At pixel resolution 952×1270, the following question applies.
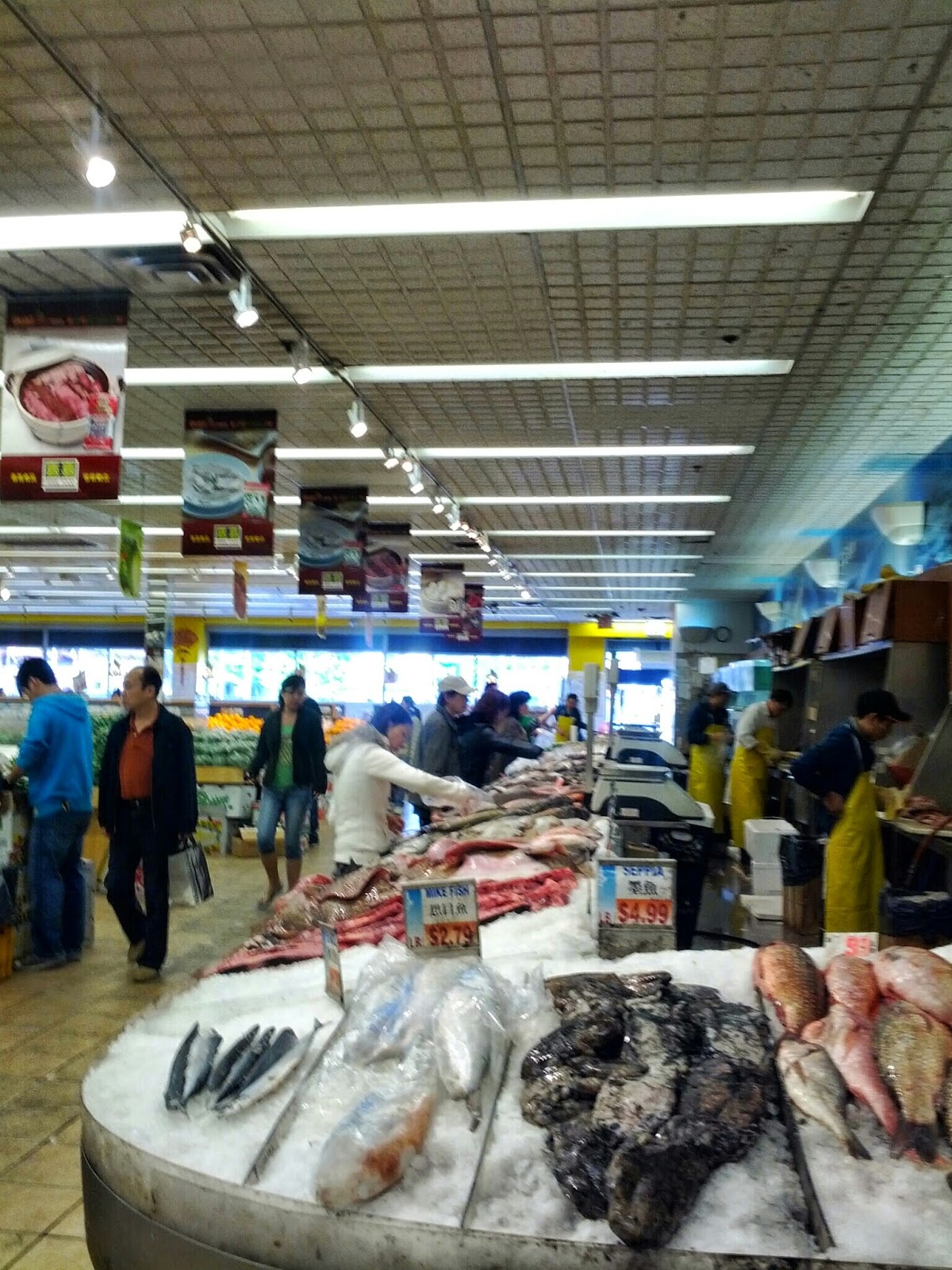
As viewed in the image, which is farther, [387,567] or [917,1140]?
[387,567]

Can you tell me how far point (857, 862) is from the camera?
607cm

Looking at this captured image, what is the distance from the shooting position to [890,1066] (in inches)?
77.8

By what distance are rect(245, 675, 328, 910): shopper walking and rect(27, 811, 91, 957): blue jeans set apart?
1712mm

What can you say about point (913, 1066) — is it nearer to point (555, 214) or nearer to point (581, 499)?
point (555, 214)

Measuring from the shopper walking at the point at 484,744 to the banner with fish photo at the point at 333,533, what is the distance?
1773 mm

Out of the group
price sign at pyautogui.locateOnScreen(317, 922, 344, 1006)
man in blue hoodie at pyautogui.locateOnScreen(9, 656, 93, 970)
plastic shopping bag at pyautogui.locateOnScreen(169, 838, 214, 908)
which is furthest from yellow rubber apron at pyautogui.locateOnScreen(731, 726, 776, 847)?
price sign at pyautogui.locateOnScreen(317, 922, 344, 1006)

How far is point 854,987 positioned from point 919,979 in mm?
139

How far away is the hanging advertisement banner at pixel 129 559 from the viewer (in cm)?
1138

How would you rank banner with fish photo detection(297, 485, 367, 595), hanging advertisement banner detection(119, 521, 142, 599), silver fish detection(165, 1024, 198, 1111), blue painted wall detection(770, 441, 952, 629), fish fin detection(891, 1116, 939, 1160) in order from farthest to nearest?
hanging advertisement banner detection(119, 521, 142, 599) → banner with fish photo detection(297, 485, 367, 595) → blue painted wall detection(770, 441, 952, 629) → silver fish detection(165, 1024, 198, 1111) → fish fin detection(891, 1116, 939, 1160)

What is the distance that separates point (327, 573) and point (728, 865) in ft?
16.3

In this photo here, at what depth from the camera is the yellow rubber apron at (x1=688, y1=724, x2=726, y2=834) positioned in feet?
40.6

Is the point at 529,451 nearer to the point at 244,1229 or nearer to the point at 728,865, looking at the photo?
the point at 728,865

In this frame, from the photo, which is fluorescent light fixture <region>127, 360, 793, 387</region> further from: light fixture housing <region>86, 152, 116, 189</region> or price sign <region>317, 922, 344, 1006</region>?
price sign <region>317, 922, 344, 1006</region>

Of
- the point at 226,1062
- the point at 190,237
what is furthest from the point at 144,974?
the point at 226,1062
